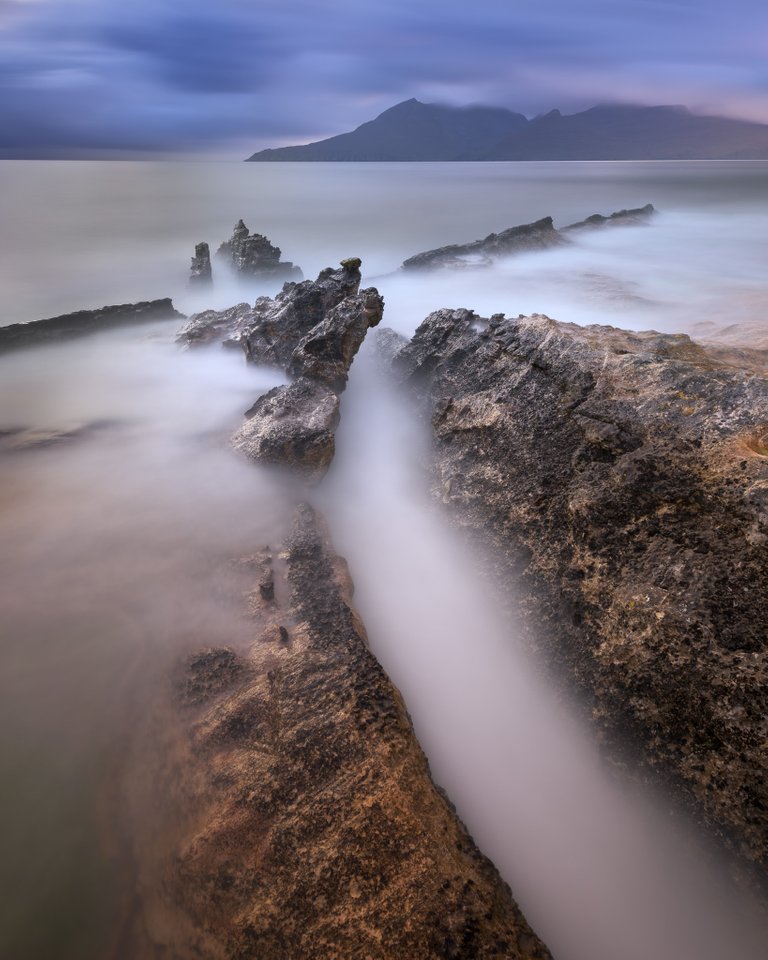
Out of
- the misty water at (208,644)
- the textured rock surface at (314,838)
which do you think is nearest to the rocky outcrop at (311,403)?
the misty water at (208,644)

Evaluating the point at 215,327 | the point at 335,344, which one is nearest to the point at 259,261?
the point at 215,327

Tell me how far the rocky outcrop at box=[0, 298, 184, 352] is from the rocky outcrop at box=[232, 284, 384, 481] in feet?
25.9

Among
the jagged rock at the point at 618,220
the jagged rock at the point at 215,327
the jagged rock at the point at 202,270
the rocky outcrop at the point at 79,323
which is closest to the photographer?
the jagged rock at the point at 215,327

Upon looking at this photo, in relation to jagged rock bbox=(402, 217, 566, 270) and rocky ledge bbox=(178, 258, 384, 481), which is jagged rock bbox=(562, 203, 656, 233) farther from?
rocky ledge bbox=(178, 258, 384, 481)

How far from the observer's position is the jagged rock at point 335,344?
8547mm

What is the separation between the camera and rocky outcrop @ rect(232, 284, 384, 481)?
281 inches

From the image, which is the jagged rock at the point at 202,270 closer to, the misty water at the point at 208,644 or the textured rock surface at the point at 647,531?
the misty water at the point at 208,644

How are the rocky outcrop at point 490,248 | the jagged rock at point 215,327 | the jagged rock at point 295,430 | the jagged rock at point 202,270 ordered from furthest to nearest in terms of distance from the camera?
the jagged rock at point 202,270
the rocky outcrop at point 490,248
the jagged rock at point 215,327
the jagged rock at point 295,430

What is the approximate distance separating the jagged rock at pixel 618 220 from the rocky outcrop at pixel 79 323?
81.1ft

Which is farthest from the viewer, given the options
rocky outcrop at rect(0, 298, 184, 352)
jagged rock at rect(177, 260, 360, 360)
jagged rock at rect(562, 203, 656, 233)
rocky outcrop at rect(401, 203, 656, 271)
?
jagged rock at rect(562, 203, 656, 233)

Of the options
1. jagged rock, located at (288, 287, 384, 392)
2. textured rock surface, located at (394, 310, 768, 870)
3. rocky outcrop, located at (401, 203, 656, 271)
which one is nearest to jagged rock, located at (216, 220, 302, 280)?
rocky outcrop, located at (401, 203, 656, 271)

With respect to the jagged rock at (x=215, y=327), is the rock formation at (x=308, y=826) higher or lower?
lower

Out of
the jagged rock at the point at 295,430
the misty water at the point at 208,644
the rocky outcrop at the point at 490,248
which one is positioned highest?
the rocky outcrop at the point at 490,248

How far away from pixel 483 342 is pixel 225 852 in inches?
254
